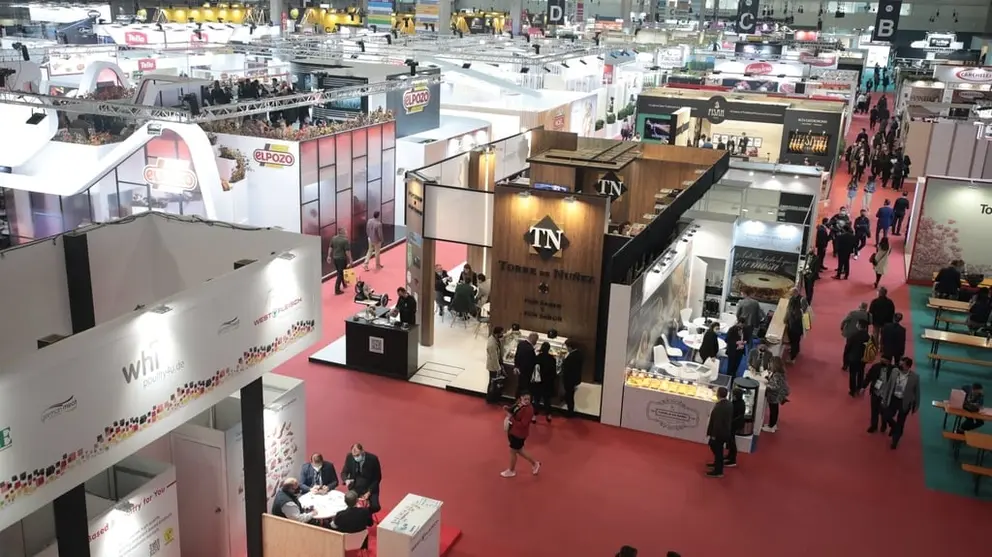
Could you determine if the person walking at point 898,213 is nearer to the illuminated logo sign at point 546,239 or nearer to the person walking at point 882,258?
the person walking at point 882,258

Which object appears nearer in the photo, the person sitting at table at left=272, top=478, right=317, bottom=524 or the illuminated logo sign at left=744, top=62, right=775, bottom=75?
the person sitting at table at left=272, top=478, right=317, bottom=524

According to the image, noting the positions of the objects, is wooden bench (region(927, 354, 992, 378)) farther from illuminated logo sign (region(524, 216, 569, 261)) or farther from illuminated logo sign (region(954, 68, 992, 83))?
illuminated logo sign (region(954, 68, 992, 83))

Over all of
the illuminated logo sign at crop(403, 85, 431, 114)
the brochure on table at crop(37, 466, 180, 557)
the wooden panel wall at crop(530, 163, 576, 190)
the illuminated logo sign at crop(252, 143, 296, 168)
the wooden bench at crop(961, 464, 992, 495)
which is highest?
the illuminated logo sign at crop(403, 85, 431, 114)

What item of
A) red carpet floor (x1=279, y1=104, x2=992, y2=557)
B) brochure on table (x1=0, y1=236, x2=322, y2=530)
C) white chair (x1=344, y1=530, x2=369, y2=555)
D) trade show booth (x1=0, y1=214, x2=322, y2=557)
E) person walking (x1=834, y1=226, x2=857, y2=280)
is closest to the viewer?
brochure on table (x1=0, y1=236, x2=322, y2=530)

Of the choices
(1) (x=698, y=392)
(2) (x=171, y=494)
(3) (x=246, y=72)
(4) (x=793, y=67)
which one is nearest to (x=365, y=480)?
(2) (x=171, y=494)

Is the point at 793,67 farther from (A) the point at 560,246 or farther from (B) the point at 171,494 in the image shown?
(B) the point at 171,494

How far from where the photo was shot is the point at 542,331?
10.7 meters

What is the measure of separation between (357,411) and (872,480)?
5.44 meters

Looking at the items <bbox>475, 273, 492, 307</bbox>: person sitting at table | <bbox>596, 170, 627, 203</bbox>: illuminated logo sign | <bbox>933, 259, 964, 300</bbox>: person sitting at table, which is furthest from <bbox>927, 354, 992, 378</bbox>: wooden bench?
<bbox>475, 273, 492, 307</bbox>: person sitting at table

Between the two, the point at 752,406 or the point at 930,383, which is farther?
the point at 930,383

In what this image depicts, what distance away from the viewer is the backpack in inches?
421

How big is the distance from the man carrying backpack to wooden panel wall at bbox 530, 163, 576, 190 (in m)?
4.16

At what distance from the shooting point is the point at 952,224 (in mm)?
14922

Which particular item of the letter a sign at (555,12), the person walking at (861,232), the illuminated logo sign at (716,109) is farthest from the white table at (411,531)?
the letter a sign at (555,12)
